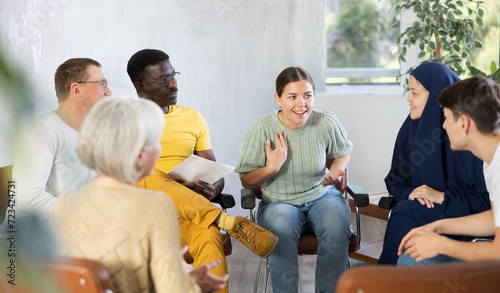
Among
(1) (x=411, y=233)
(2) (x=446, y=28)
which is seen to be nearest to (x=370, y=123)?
(2) (x=446, y=28)

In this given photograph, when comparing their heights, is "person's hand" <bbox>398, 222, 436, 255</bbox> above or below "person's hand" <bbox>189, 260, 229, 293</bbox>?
below

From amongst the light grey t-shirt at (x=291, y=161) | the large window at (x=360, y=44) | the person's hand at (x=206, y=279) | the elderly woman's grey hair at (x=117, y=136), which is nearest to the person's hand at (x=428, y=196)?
the light grey t-shirt at (x=291, y=161)

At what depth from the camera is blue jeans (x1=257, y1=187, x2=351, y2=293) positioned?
2500mm

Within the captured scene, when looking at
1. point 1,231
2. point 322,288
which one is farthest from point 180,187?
point 1,231

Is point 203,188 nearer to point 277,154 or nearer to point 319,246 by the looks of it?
point 277,154

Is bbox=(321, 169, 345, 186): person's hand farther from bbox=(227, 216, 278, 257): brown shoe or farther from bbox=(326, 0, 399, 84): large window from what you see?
bbox=(326, 0, 399, 84): large window

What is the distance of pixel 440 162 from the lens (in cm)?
247

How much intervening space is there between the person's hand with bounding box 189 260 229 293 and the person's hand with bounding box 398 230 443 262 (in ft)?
2.43

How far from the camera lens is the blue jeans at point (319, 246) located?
2500 millimetres

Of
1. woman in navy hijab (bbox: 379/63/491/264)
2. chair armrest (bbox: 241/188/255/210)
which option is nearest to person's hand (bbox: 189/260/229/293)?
chair armrest (bbox: 241/188/255/210)

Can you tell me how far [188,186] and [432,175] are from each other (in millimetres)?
1184

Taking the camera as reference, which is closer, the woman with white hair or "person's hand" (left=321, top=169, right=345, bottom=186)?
the woman with white hair

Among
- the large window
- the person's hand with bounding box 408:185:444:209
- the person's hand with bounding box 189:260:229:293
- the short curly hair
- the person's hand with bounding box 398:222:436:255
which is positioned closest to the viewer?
the person's hand with bounding box 189:260:229:293

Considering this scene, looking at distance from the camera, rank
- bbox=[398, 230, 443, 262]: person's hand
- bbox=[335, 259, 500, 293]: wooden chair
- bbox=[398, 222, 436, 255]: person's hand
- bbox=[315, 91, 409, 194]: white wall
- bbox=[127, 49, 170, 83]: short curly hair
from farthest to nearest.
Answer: bbox=[315, 91, 409, 194]: white wall, bbox=[127, 49, 170, 83]: short curly hair, bbox=[398, 222, 436, 255]: person's hand, bbox=[398, 230, 443, 262]: person's hand, bbox=[335, 259, 500, 293]: wooden chair
